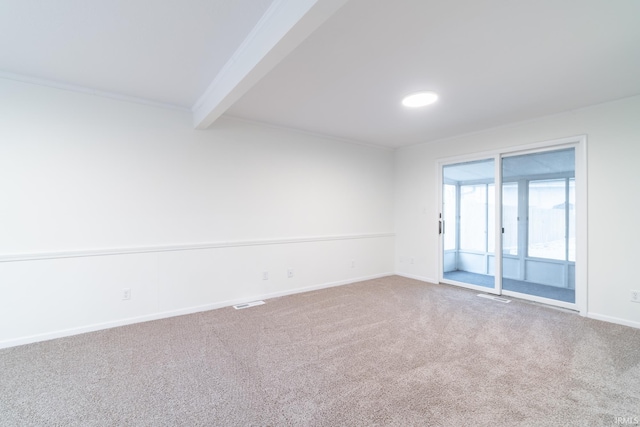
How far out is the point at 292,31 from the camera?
5.33 ft

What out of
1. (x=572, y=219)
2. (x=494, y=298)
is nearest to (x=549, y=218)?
(x=572, y=219)

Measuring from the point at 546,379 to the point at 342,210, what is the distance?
3332 millimetres

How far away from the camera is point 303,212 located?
4453mm

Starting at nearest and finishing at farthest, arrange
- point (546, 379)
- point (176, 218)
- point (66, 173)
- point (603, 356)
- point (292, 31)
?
1. point (292, 31)
2. point (546, 379)
3. point (603, 356)
4. point (66, 173)
5. point (176, 218)

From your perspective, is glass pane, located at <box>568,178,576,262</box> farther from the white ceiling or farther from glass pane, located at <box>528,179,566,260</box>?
the white ceiling

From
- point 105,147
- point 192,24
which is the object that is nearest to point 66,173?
point 105,147

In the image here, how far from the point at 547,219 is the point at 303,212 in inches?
135

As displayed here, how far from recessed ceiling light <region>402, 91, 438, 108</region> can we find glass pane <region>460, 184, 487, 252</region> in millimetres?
2280

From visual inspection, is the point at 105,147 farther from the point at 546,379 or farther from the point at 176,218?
the point at 546,379

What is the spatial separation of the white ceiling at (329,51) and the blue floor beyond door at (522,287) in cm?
242

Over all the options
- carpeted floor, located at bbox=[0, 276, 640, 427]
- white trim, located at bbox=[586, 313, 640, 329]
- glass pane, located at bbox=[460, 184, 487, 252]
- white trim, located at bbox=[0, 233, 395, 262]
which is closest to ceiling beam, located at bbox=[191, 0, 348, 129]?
white trim, located at bbox=[0, 233, 395, 262]

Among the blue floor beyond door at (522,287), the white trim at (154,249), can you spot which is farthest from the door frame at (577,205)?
the white trim at (154,249)

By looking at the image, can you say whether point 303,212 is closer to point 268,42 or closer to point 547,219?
point 268,42

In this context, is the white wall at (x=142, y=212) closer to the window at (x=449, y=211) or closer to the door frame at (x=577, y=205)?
the window at (x=449, y=211)
